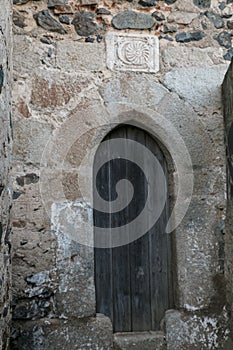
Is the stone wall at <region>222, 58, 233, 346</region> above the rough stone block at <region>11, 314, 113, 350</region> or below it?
above

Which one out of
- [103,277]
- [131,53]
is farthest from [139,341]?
[131,53]

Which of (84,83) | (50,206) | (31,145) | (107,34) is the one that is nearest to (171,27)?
(107,34)

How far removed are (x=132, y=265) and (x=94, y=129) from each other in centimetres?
101

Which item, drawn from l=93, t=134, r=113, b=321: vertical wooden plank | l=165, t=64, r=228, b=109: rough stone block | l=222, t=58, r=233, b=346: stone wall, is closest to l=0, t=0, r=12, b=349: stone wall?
l=93, t=134, r=113, b=321: vertical wooden plank

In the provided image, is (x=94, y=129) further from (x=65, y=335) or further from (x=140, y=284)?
(x=65, y=335)

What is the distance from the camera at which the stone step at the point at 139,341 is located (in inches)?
129

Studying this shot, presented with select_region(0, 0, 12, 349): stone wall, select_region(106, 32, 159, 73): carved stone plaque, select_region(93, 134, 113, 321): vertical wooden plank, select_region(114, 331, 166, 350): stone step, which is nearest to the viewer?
select_region(0, 0, 12, 349): stone wall

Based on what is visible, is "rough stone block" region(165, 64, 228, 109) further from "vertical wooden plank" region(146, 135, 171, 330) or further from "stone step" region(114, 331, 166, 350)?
"stone step" region(114, 331, 166, 350)

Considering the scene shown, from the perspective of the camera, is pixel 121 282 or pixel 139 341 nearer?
pixel 139 341

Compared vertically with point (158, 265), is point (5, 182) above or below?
above

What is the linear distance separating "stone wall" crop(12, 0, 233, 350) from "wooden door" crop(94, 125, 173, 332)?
130mm

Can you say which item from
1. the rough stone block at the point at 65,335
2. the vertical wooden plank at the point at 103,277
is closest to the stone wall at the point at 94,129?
the rough stone block at the point at 65,335

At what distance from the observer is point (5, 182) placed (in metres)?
2.88

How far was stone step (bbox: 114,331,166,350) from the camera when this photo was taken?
327 cm
